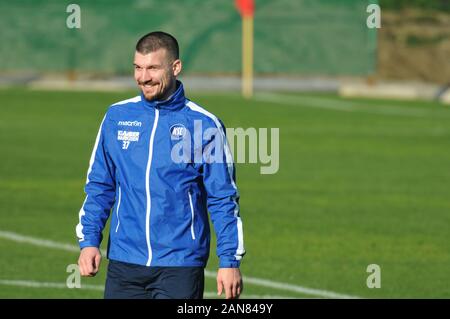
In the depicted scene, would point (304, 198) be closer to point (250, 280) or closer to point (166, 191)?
point (250, 280)

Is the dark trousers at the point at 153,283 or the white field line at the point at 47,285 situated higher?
the dark trousers at the point at 153,283

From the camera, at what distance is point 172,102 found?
7.43 m

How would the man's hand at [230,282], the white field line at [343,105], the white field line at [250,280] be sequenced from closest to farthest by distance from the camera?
the man's hand at [230,282] → the white field line at [250,280] → the white field line at [343,105]

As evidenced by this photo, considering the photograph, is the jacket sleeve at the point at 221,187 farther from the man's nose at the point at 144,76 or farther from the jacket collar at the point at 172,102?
the man's nose at the point at 144,76

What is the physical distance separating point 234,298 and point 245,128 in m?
19.3

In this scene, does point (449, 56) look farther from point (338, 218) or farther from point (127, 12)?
point (338, 218)

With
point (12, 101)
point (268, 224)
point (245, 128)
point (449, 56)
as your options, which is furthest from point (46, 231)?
point (449, 56)

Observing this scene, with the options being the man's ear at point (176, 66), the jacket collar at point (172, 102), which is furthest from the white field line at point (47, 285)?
the man's ear at point (176, 66)

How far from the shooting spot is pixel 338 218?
1603 cm

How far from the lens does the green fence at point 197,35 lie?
120ft

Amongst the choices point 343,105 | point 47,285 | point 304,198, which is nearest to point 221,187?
point 47,285

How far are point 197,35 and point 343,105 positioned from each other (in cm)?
564

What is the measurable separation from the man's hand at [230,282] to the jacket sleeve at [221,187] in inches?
7.0
